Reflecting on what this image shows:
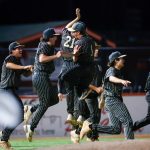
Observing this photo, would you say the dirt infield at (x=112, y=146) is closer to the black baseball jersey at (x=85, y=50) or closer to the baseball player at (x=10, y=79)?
the baseball player at (x=10, y=79)

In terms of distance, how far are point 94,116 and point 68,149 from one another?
5598 mm

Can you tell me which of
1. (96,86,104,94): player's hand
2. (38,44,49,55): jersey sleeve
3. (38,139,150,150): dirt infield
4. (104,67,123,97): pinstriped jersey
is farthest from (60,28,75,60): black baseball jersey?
(38,139,150,150): dirt infield

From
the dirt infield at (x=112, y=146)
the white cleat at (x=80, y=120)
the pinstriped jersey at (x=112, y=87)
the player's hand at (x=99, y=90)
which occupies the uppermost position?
the dirt infield at (x=112, y=146)

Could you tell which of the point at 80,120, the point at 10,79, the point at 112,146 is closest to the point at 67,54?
the point at 10,79

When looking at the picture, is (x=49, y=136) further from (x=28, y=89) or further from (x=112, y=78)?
(x=112, y=78)

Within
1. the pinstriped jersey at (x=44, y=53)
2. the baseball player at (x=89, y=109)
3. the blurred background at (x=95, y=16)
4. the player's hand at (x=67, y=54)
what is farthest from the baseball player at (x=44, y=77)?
the blurred background at (x=95, y=16)

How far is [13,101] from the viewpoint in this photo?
49.9ft

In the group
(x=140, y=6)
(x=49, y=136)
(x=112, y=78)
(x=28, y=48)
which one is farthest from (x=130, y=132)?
(x=140, y=6)

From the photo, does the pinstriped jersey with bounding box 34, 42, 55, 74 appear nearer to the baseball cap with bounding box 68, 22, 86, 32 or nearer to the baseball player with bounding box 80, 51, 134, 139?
the baseball cap with bounding box 68, 22, 86, 32

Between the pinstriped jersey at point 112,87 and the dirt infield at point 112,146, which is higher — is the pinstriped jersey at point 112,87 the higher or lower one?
the lower one

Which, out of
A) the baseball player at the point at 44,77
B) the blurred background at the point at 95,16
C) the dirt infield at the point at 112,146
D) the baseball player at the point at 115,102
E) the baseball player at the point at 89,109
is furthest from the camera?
the blurred background at the point at 95,16

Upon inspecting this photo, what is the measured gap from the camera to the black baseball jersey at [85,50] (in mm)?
15359

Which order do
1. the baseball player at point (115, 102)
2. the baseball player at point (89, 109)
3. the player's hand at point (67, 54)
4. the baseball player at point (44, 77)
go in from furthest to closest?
the baseball player at point (89, 109) → the baseball player at point (44, 77) → the player's hand at point (67, 54) → the baseball player at point (115, 102)

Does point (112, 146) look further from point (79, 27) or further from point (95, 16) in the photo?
point (95, 16)
